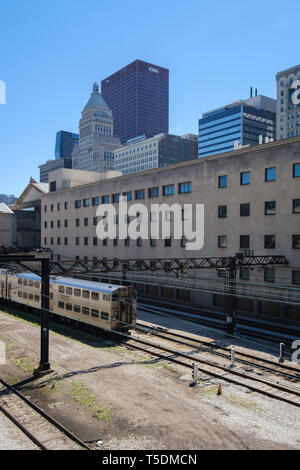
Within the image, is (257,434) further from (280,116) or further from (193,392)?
(280,116)

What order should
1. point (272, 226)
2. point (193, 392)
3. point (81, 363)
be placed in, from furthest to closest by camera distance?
point (272, 226)
point (81, 363)
point (193, 392)

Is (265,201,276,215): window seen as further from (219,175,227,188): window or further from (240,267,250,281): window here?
(240,267,250,281): window

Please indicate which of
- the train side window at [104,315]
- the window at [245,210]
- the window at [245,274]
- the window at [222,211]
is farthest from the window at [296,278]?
the train side window at [104,315]

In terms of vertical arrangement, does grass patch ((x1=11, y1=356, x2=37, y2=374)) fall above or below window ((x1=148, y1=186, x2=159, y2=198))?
below

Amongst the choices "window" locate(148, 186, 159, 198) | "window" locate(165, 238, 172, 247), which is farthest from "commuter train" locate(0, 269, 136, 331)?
"window" locate(148, 186, 159, 198)

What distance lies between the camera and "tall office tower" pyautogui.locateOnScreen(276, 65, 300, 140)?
421 ft

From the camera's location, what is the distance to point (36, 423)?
567 inches

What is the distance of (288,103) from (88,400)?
13832cm

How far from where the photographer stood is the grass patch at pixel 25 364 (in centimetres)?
2045

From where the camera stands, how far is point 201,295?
40.2 metres

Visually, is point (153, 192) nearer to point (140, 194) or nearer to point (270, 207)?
point (140, 194)

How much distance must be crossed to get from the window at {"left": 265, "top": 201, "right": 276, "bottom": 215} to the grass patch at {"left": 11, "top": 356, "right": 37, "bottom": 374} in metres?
24.4

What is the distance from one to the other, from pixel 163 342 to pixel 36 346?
8973 millimetres

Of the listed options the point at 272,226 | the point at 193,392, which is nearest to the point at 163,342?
the point at 193,392
